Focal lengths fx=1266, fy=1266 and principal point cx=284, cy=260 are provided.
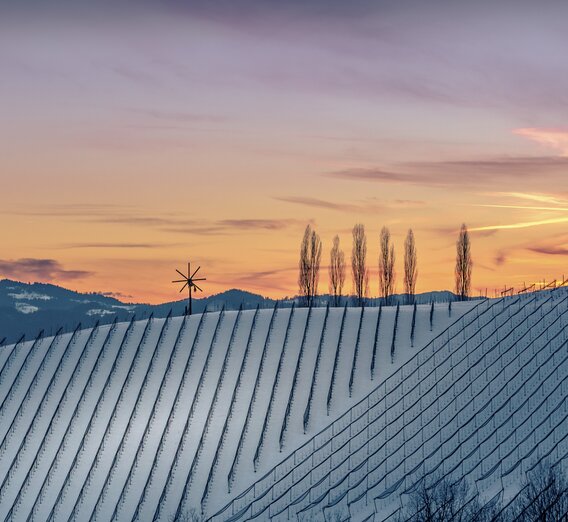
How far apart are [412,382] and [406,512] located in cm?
2935

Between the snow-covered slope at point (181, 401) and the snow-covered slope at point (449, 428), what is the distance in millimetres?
1767

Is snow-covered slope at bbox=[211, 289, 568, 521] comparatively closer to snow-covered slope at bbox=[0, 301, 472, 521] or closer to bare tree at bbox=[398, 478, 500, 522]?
bare tree at bbox=[398, 478, 500, 522]

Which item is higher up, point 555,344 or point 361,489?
point 555,344

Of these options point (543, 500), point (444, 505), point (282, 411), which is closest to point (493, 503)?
point (543, 500)

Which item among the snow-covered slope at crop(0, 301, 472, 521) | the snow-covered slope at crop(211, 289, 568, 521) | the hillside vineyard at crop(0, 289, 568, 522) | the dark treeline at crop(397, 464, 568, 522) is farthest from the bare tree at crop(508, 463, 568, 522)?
the snow-covered slope at crop(0, 301, 472, 521)

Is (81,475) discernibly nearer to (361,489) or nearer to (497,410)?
(361,489)

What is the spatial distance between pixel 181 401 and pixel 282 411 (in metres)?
12.2

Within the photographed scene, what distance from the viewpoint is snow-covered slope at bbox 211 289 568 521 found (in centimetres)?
11256

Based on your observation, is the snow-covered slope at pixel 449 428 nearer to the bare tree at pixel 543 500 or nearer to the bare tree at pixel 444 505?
the bare tree at pixel 444 505

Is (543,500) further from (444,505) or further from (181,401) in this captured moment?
(181,401)

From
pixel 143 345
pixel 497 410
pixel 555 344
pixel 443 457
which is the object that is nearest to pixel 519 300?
pixel 555 344

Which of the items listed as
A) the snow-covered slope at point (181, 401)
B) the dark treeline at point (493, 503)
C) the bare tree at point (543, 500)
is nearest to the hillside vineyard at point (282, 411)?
the snow-covered slope at point (181, 401)

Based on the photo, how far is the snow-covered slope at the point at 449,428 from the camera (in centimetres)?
11256

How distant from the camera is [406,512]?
105m
